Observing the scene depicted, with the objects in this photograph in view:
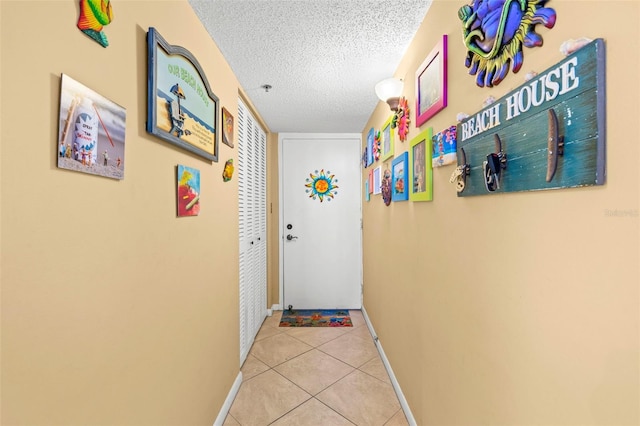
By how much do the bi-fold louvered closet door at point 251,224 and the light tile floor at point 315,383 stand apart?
0.88ft

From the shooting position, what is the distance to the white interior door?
360cm

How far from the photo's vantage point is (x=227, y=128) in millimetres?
1854

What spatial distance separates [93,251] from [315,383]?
185 cm

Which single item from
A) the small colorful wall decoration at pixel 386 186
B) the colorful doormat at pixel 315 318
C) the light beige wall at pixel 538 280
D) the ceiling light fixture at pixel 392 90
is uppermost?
the ceiling light fixture at pixel 392 90

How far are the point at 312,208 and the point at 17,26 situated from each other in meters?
3.09

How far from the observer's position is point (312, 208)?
11.8 feet

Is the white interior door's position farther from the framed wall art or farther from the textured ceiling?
the framed wall art

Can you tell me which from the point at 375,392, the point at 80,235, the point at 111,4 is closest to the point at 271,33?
the point at 111,4

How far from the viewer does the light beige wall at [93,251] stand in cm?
58

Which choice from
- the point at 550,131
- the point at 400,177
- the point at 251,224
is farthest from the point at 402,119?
the point at 251,224

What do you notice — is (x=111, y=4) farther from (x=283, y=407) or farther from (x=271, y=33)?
(x=283, y=407)

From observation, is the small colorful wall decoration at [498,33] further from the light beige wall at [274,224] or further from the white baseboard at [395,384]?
the light beige wall at [274,224]

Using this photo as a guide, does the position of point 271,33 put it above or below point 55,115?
above

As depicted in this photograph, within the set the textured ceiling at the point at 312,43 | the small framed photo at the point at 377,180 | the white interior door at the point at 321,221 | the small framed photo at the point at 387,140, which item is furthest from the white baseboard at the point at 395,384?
the textured ceiling at the point at 312,43
